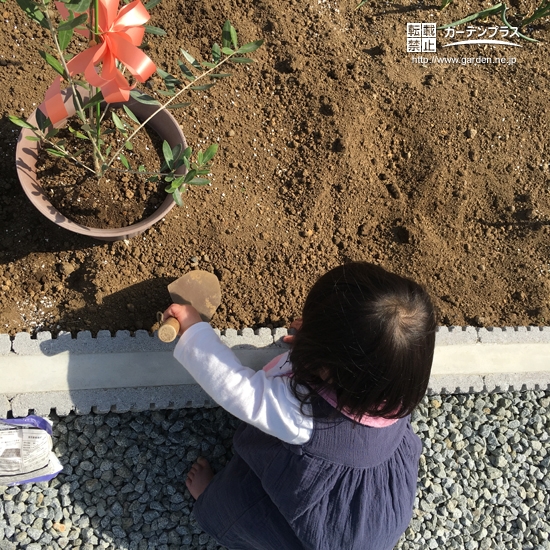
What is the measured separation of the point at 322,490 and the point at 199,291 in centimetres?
78

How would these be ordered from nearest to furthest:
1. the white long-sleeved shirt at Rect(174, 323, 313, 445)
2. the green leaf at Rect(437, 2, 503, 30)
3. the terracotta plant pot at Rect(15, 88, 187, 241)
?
the white long-sleeved shirt at Rect(174, 323, 313, 445) → the terracotta plant pot at Rect(15, 88, 187, 241) → the green leaf at Rect(437, 2, 503, 30)

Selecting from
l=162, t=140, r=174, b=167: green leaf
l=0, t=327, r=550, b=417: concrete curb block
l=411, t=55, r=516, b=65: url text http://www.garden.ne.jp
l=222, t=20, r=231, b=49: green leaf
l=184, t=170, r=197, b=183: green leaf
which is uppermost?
l=222, t=20, r=231, b=49: green leaf

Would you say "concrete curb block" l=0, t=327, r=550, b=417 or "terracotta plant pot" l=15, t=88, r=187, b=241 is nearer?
"terracotta plant pot" l=15, t=88, r=187, b=241

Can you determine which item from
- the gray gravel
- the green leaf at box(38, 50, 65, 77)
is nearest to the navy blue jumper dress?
the gray gravel

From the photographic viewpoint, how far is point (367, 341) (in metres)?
1.23

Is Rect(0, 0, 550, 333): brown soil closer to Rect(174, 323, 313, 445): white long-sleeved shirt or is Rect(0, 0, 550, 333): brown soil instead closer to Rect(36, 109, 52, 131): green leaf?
Rect(174, 323, 313, 445): white long-sleeved shirt

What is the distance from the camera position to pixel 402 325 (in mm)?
1224

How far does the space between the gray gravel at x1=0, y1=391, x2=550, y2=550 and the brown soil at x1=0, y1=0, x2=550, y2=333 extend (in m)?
0.37

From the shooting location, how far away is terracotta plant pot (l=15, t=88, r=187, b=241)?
1593 millimetres

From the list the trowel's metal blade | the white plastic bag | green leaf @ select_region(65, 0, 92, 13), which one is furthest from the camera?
the trowel's metal blade

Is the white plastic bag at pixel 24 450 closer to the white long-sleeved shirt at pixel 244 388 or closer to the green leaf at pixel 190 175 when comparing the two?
the white long-sleeved shirt at pixel 244 388

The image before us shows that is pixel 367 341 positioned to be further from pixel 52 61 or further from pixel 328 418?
pixel 52 61

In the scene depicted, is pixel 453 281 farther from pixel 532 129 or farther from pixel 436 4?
pixel 436 4

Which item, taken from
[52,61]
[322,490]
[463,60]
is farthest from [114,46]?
[463,60]
